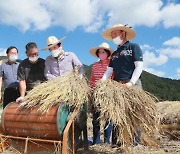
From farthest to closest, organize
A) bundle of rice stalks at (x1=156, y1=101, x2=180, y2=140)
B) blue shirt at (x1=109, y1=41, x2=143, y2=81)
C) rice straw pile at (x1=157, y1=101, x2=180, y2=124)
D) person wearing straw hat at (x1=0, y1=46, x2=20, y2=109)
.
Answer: rice straw pile at (x1=157, y1=101, x2=180, y2=124), bundle of rice stalks at (x1=156, y1=101, x2=180, y2=140), person wearing straw hat at (x1=0, y1=46, x2=20, y2=109), blue shirt at (x1=109, y1=41, x2=143, y2=81)

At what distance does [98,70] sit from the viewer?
21.4ft

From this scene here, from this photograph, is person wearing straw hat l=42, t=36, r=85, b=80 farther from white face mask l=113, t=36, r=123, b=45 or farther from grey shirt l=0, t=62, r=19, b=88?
grey shirt l=0, t=62, r=19, b=88

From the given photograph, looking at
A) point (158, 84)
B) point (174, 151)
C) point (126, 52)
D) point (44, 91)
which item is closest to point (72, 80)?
point (44, 91)

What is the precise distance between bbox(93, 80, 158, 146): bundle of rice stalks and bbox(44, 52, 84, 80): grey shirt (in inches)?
41.9

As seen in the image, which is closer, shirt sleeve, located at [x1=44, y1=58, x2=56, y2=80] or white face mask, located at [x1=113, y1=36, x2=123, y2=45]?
white face mask, located at [x1=113, y1=36, x2=123, y2=45]

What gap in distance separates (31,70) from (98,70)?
1242 millimetres

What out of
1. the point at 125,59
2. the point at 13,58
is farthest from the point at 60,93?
the point at 13,58

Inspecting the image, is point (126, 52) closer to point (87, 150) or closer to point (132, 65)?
point (132, 65)

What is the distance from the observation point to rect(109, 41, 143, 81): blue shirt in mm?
5477

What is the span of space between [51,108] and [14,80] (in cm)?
232

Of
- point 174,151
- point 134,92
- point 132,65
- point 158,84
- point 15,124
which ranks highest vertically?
point 158,84

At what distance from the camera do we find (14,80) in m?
7.17

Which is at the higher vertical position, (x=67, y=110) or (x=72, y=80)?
(x=72, y=80)

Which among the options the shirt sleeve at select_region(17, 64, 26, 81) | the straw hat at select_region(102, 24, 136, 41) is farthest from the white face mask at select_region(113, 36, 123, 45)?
the shirt sleeve at select_region(17, 64, 26, 81)
